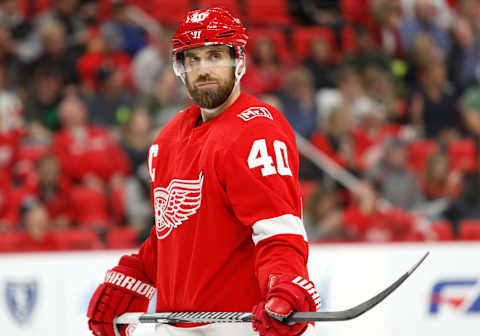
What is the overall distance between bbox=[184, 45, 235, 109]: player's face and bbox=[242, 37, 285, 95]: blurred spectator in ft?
13.8

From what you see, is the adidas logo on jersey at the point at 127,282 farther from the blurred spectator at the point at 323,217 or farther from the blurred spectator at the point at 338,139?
the blurred spectator at the point at 338,139

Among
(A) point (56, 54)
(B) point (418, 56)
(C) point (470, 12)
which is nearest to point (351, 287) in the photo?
(A) point (56, 54)

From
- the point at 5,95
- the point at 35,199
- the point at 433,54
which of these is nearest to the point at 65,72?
the point at 5,95

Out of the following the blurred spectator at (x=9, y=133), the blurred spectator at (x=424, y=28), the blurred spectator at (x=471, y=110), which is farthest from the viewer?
the blurred spectator at (x=424, y=28)

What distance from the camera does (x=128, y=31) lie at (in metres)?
6.91

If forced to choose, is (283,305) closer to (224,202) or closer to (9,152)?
(224,202)

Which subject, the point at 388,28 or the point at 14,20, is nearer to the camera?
the point at 14,20

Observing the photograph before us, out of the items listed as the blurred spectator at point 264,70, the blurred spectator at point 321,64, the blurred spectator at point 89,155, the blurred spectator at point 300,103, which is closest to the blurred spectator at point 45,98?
the blurred spectator at point 89,155

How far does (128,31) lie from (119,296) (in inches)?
182

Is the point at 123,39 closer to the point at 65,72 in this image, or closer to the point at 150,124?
the point at 65,72

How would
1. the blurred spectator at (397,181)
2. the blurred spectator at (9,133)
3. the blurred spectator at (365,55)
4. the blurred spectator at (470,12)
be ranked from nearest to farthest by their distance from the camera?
the blurred spectator at (9,133) → the blurred spectator at (397,181) → the blurred spectator at (365,55) → the blurred spectator at (470,12)

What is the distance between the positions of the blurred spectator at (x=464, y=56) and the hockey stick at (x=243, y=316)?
5256mm

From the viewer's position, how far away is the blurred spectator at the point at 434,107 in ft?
22.5

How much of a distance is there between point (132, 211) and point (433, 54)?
3.18 m
